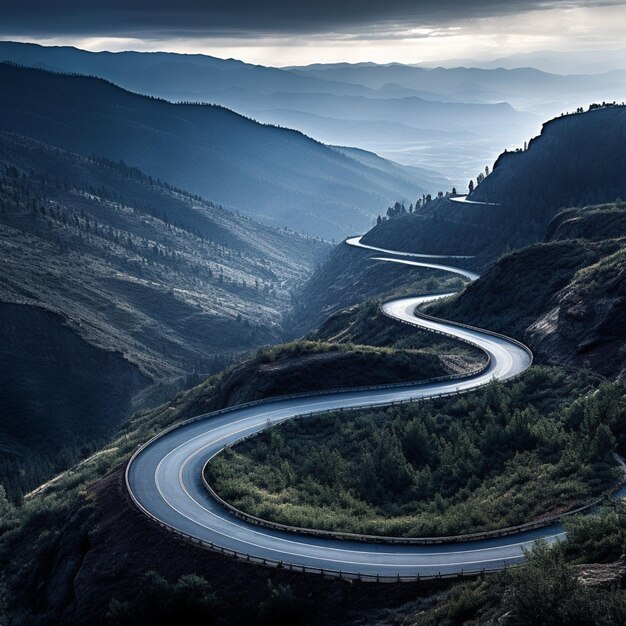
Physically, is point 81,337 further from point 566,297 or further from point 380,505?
point 380,505

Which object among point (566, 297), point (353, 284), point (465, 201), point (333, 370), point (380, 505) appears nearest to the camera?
point (380, 505)

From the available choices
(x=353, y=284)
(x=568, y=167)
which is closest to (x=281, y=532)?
(x=353, y=284)

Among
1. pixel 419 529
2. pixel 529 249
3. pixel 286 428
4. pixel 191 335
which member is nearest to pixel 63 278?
pixel 191 335

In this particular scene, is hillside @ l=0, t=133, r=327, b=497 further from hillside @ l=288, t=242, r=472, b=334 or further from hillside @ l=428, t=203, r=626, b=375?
hillside @ l=428, t=203, r=626, b=375

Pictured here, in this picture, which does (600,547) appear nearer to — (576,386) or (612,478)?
(612,478)

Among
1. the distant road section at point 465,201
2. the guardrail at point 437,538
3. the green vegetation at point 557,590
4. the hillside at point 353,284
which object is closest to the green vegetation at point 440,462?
the guardrail at point 437,538

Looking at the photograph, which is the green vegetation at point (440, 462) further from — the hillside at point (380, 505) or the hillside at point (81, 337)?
the hillside at point (81, 337)

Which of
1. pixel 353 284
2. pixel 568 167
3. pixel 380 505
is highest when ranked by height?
pixel 568 167
